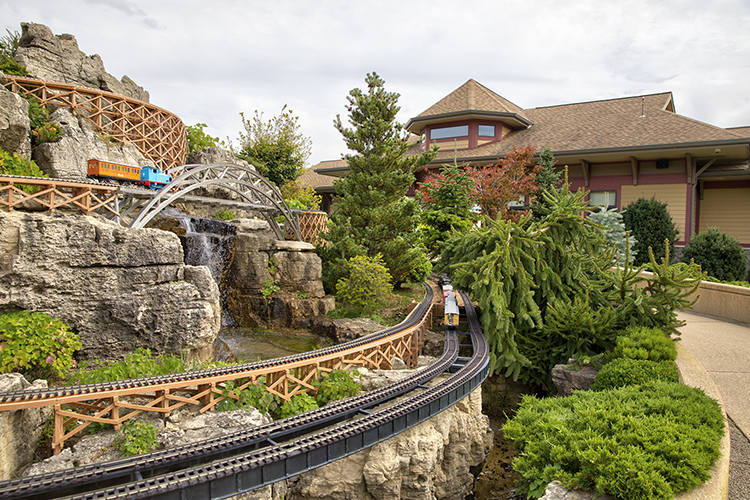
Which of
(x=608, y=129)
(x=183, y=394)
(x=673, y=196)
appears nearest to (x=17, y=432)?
(x=183, y=394)

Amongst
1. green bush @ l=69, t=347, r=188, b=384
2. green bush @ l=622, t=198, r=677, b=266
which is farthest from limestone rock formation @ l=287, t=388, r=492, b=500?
green bush @ l=622, t=198, r=677, b=266

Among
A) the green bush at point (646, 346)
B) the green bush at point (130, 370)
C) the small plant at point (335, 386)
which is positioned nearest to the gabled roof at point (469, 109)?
the green bush at point (646, 346)

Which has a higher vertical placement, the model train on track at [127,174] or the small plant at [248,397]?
the model train on track at [127,174]

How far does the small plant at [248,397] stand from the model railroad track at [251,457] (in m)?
0.86

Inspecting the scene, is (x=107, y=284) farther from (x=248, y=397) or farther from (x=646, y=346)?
(x=646, y=346)

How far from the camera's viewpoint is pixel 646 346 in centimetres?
845

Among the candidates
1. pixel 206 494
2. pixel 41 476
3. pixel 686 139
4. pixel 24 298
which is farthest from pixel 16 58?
pixel 686 139

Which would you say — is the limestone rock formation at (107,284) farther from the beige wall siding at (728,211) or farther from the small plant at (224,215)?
the beige wall siding at (728,211)

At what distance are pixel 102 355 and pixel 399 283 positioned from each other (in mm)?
12029

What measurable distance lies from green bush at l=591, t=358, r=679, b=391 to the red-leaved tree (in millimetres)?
13558

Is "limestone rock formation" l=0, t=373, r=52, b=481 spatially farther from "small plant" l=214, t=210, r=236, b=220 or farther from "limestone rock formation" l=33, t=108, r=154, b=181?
"small plant" l=214, t=210, r=236, b=220

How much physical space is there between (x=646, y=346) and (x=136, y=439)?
9.34 metres

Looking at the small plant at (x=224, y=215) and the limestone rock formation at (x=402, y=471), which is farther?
the small plant at (x=224, y=215)

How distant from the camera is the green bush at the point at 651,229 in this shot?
70.1ft
